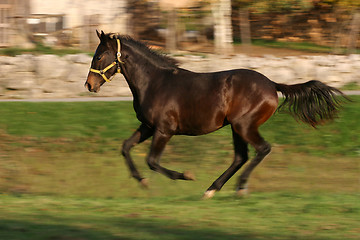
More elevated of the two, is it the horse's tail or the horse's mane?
the horse's mane

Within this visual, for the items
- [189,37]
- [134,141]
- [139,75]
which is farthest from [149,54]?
[189,37]

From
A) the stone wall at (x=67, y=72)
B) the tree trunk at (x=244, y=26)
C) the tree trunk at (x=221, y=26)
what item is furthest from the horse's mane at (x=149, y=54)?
the tree trunk at (x=244, y=26)

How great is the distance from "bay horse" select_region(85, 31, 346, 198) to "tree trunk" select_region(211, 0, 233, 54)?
1177 centimetres

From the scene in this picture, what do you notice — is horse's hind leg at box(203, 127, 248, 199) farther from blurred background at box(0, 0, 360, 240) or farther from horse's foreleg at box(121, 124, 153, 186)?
horse's foreleg at box(121, 124, 153, 186)

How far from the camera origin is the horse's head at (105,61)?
9.39 metres

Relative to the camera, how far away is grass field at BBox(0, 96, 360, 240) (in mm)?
6859

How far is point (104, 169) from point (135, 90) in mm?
3461

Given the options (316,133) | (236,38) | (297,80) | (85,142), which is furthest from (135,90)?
(236,38)

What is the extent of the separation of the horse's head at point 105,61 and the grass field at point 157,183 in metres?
1.63

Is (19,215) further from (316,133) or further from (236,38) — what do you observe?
(236,38)

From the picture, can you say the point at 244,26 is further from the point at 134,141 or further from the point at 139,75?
the point at 134,141

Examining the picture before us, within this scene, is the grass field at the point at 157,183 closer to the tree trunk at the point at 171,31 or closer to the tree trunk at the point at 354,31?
the tree trunk at the point at 171,31

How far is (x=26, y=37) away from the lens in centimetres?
2103

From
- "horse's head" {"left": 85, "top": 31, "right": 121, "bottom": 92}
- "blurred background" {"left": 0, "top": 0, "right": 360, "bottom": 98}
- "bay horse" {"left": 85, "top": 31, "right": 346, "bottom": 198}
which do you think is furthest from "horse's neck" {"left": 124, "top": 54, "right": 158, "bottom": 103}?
"blurred background" {"left": 0, "top": 0, "right": 360, "bottom": 98}
